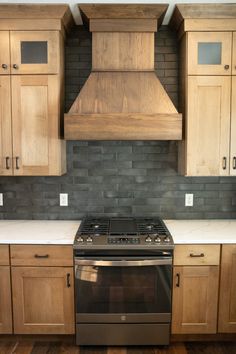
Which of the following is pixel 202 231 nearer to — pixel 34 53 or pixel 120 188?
pixel 120 188

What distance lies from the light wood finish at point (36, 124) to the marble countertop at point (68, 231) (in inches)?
19.1

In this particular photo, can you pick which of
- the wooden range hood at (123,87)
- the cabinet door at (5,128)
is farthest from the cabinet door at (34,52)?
the wooden range hood at (123,87)

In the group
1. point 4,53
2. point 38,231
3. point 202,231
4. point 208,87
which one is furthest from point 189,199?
point 4,53

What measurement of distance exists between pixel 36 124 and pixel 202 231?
162 centimetres

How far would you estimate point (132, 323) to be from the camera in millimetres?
2266

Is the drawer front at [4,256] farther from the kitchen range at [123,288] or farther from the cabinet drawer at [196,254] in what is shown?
the cabinet drawer at [196,254]

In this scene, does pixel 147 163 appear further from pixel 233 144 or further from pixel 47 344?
pixel 47 344

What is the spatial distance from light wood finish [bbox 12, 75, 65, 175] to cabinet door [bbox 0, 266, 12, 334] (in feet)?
2.62

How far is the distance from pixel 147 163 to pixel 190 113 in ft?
2.06

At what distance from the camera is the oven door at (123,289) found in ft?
7.20

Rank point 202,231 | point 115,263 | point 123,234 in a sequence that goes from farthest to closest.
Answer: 1. point 202,231
2. point 123,234
3. point 115,263

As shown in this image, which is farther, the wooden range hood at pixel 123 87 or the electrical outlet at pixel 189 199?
the electrical outlet at pixel 189 199

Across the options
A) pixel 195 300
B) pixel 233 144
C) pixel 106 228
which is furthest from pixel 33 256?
pixel 233 144

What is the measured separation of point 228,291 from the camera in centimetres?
228
